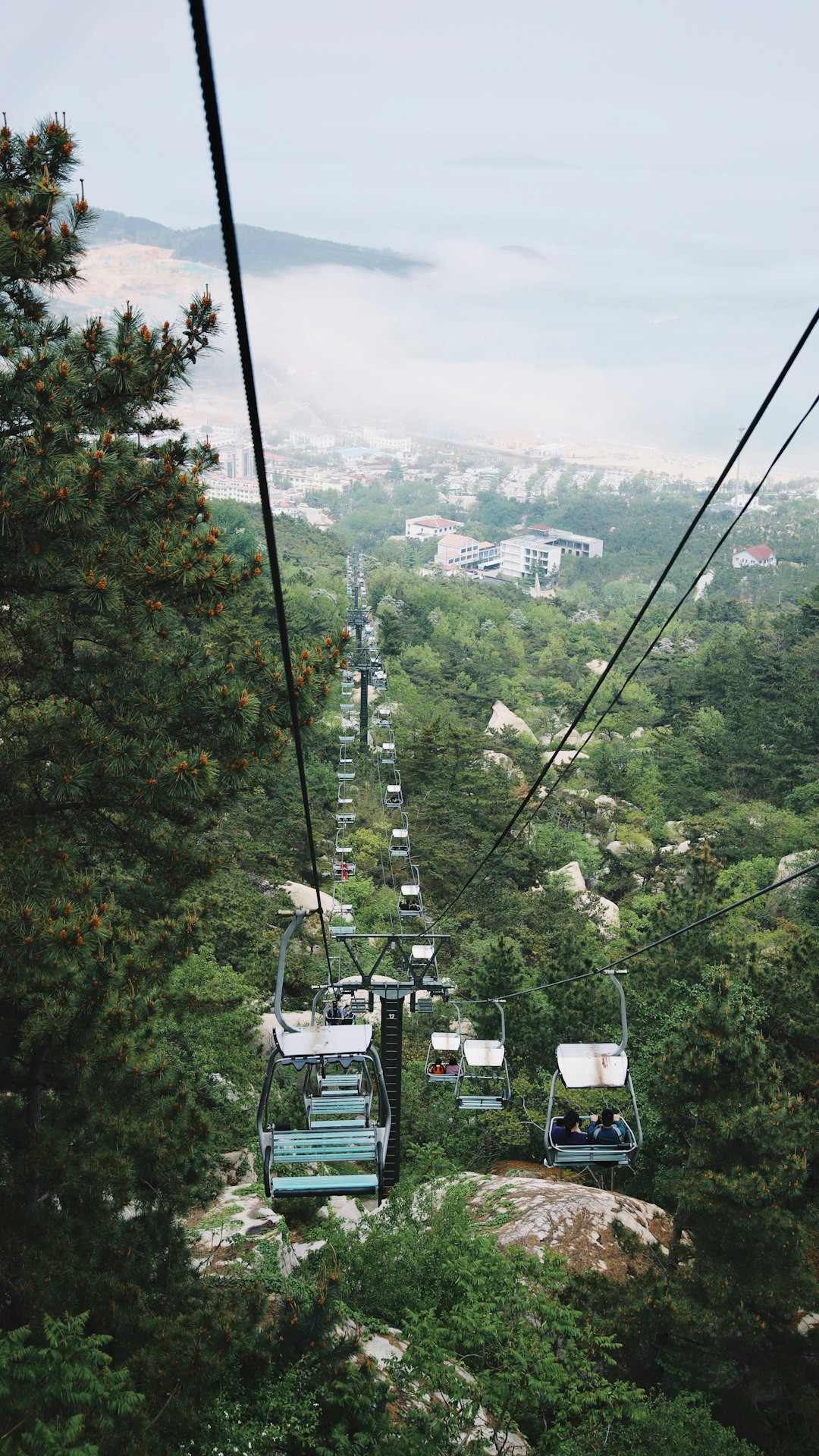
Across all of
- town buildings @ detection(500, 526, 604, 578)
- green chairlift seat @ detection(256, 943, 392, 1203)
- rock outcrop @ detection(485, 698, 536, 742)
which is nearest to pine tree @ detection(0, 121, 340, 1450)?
green chairlift seat @ detection(256, 943, 392, 1203)

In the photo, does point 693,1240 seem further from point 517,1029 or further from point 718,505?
point 718,505

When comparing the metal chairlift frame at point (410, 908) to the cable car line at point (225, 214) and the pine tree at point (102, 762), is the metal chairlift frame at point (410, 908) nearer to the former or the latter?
the pine tree at point (102, 762)

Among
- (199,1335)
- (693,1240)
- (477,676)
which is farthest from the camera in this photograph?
(477,676)

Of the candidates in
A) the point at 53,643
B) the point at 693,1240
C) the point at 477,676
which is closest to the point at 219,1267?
the point at 693,1240

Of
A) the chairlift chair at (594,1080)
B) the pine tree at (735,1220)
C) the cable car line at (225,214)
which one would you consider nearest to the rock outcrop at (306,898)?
the pine tree at (735,1220)

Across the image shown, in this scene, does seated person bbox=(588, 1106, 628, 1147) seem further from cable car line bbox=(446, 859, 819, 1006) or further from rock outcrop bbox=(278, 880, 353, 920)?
rock outcrop bbox=(278, 880, 353, 920)

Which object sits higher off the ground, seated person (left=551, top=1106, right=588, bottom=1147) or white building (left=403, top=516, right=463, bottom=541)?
seated person (left=551, top=1106, right=588, bottom=1147)

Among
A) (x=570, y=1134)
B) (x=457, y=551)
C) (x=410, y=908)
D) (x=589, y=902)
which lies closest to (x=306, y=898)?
(x=410, y=908)
